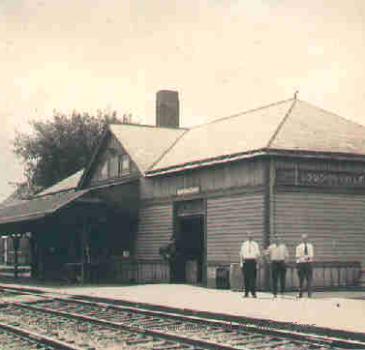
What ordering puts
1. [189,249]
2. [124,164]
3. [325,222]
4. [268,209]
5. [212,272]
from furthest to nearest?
[124,164] → [189,249] → [212,272] → [325,222] → [268,209]

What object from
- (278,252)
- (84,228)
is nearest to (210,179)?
(84,228)

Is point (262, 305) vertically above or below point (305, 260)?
below

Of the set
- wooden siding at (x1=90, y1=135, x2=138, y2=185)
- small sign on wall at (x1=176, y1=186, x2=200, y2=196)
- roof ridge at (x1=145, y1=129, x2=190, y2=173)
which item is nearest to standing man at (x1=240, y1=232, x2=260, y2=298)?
small sign on wall at (x1=176, y1=186, x2=200, y2=196)

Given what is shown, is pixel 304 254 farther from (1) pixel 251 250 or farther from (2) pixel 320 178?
(2) pixel 320 178

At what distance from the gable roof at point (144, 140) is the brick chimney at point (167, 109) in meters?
4.65

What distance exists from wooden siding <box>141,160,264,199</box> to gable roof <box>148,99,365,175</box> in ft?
0.90

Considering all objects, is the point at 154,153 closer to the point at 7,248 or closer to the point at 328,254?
the point at 328,254

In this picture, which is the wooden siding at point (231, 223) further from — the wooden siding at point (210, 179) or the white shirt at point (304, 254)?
the white shirt at point (304, 254)

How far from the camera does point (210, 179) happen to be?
76.1ft

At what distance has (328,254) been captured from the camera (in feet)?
69.4

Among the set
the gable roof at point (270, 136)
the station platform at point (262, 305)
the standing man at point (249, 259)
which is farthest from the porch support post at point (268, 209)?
the standing man at point (249, 259)

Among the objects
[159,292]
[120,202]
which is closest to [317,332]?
[159,292]

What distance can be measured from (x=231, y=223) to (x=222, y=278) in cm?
162

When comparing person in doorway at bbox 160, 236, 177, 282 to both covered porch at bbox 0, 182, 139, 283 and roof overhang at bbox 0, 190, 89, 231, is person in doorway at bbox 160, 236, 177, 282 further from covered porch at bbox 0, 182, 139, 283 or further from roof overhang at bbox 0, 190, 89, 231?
roof overhang at bbox 0, 190, 89, 231
